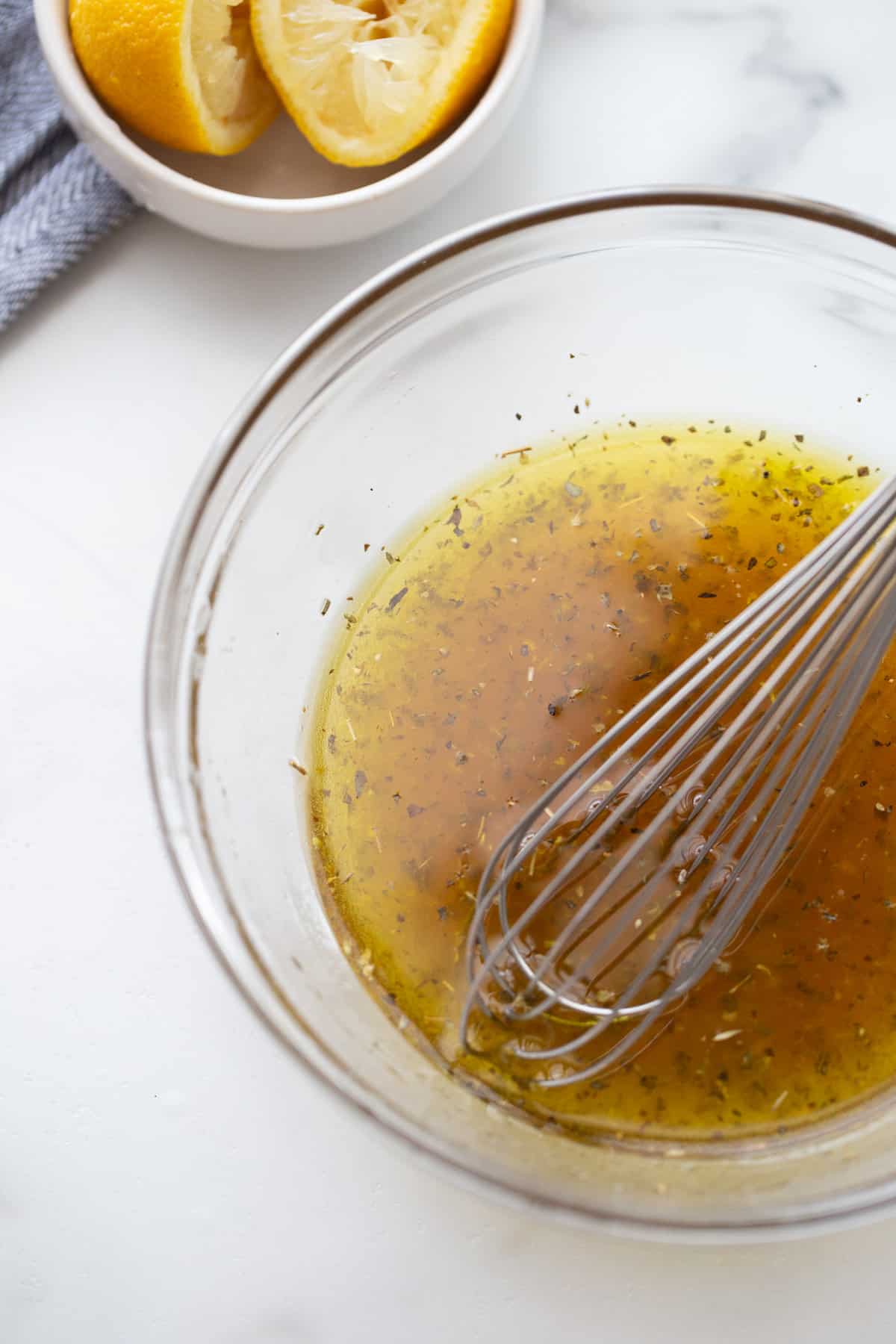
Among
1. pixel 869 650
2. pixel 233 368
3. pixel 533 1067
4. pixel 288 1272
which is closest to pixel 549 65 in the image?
pixel 233 368

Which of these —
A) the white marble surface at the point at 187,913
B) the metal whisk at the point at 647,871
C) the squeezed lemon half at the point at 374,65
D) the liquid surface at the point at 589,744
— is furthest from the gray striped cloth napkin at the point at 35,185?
the metal whisk at the point at 647,871

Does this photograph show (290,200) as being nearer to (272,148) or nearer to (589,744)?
(272,148)

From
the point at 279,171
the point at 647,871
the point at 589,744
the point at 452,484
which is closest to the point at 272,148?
the point at 279,171

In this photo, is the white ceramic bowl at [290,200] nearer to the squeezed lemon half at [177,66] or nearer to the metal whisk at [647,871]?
the squeezed lemon half at [177,66]

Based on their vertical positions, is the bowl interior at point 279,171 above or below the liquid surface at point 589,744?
above

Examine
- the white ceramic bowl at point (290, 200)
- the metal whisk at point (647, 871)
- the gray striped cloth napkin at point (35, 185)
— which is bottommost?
the metal whisk at point (647, 871)

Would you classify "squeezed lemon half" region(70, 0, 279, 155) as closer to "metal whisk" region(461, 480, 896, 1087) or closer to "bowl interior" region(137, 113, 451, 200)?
"bowl interior" region(137, 113, 451, 200)
